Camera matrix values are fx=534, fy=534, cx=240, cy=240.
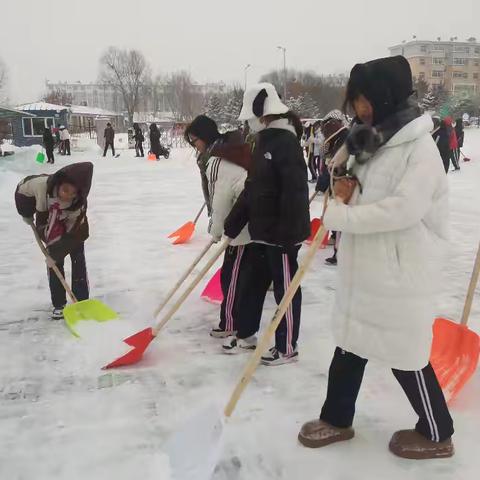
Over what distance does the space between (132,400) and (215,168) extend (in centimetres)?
144

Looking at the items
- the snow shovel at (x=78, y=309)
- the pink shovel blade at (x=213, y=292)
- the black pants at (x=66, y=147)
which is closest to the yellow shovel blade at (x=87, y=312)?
the snow shovel at (x=78, y=309)

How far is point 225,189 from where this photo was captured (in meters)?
3.27

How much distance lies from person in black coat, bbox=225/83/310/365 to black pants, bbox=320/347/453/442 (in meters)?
0.77

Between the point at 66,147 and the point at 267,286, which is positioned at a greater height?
the point at 66,147

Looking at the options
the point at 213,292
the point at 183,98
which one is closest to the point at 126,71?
the point at 183,98

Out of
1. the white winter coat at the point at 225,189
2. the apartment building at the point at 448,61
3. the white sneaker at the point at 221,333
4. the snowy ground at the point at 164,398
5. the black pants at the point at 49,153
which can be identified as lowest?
the snowy ground at the point at 164,398

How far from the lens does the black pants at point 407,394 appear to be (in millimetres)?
2098

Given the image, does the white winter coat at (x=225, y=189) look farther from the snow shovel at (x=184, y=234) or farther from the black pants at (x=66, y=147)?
the black pants at (x=66, y=147)

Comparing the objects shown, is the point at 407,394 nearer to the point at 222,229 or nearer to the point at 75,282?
the point at 222,229

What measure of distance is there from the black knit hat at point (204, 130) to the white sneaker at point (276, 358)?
4.60 feet

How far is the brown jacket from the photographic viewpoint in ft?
11.4

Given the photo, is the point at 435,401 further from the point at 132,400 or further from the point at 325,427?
the point at 132,400

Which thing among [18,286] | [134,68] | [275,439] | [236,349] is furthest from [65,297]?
[134,68]

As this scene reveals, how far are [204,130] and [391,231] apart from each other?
186 cm
